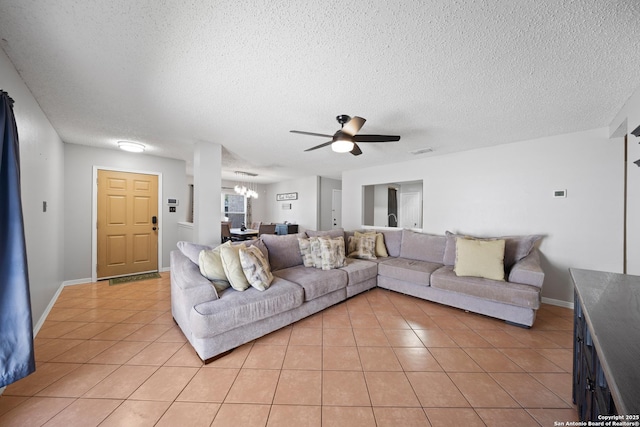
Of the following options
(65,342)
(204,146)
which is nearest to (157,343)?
(65,342)

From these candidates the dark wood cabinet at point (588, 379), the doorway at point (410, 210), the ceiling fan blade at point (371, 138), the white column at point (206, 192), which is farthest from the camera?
the doorway at point (410, 210)

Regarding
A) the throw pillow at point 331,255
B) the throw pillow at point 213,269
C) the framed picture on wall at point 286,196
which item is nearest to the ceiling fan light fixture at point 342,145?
the throw pillow at point 331,255

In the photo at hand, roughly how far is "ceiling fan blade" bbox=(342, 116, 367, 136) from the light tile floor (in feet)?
6.66

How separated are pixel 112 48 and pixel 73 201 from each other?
3.52 meters

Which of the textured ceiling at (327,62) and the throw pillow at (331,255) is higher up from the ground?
the textured ceiling at (327,62)

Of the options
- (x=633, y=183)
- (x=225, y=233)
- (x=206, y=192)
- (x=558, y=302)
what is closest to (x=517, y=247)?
(x=558, y=302)

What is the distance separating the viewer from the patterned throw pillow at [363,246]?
12.5 ft

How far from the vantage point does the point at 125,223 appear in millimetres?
4074

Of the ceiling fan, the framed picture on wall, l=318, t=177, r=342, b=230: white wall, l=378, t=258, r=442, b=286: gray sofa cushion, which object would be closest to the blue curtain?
the ceiling fan

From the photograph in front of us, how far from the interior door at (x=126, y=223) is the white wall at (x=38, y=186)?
622 millimetres

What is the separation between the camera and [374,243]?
12.9 feet

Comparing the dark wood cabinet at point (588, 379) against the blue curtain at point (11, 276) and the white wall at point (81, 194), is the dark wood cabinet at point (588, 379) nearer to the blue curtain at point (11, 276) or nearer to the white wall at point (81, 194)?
the blue curtain at point (11, 276)

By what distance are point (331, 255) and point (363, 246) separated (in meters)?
0.95

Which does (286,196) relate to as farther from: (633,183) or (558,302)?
(633,183)
